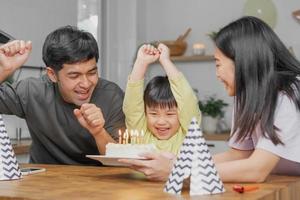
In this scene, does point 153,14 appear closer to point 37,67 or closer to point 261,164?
point 37,67

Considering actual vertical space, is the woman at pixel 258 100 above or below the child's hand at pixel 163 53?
below

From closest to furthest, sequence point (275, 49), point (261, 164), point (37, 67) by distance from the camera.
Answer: point (261, 164) → point (275, 49) → point (37, 67)

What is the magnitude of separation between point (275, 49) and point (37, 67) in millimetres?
2650

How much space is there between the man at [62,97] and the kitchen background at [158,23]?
1761 millimetres

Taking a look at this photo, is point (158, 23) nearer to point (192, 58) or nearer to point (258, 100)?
point (192, 58)

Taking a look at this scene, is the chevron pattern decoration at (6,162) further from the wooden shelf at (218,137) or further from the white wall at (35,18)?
the wooden shelf at (218,137)

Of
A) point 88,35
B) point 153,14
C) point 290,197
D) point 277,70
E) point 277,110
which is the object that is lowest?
point 290,197

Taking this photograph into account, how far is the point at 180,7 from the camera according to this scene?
472cm

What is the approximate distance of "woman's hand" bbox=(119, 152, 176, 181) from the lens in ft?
4.58

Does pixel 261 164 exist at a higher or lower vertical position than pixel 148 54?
lower

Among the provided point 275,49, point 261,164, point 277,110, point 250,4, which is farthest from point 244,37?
point 250,4

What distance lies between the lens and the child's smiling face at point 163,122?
2.06 metres

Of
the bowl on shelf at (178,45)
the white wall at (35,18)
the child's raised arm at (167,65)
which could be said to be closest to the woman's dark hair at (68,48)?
the child's raised arm at (167,65)

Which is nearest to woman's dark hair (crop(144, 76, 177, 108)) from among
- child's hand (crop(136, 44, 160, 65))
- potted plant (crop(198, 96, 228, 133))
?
child's hand (crop(136, 44, 160, 65))
